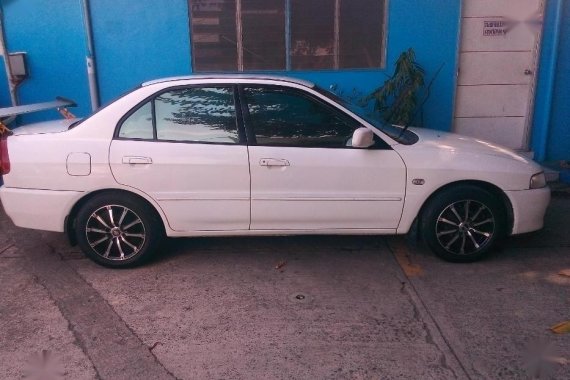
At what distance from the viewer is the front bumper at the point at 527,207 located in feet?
14.3

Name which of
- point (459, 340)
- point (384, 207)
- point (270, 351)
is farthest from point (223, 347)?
point (384, 207)

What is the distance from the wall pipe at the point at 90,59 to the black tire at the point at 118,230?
3.11m

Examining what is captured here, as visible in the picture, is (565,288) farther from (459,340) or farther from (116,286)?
(116,286)

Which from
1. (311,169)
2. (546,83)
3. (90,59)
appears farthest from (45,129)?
(546,83)

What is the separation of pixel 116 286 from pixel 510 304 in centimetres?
300

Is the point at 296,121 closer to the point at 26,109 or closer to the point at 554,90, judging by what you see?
Answer: the point at 26,109

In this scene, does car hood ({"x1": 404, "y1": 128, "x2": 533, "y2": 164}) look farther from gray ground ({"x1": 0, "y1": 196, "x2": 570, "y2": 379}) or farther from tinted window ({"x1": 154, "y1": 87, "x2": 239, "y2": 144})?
tinted window ({"x1": 154, "y1": 87, "x2": 239, "y2": 144})

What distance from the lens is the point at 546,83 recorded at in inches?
291

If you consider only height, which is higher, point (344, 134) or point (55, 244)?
point (344, 134)

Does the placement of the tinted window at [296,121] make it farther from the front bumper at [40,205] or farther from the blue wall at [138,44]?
the blue wall at [138,44]

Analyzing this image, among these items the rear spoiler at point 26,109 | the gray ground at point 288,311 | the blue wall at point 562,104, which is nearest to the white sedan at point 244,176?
the gray ground at point 288,311

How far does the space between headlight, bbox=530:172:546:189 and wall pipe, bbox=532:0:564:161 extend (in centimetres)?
344

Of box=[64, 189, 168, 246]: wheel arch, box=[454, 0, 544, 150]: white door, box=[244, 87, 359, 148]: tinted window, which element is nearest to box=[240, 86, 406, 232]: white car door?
box=[244, 87, 359, 148]: tinted window

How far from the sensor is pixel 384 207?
4336mm
